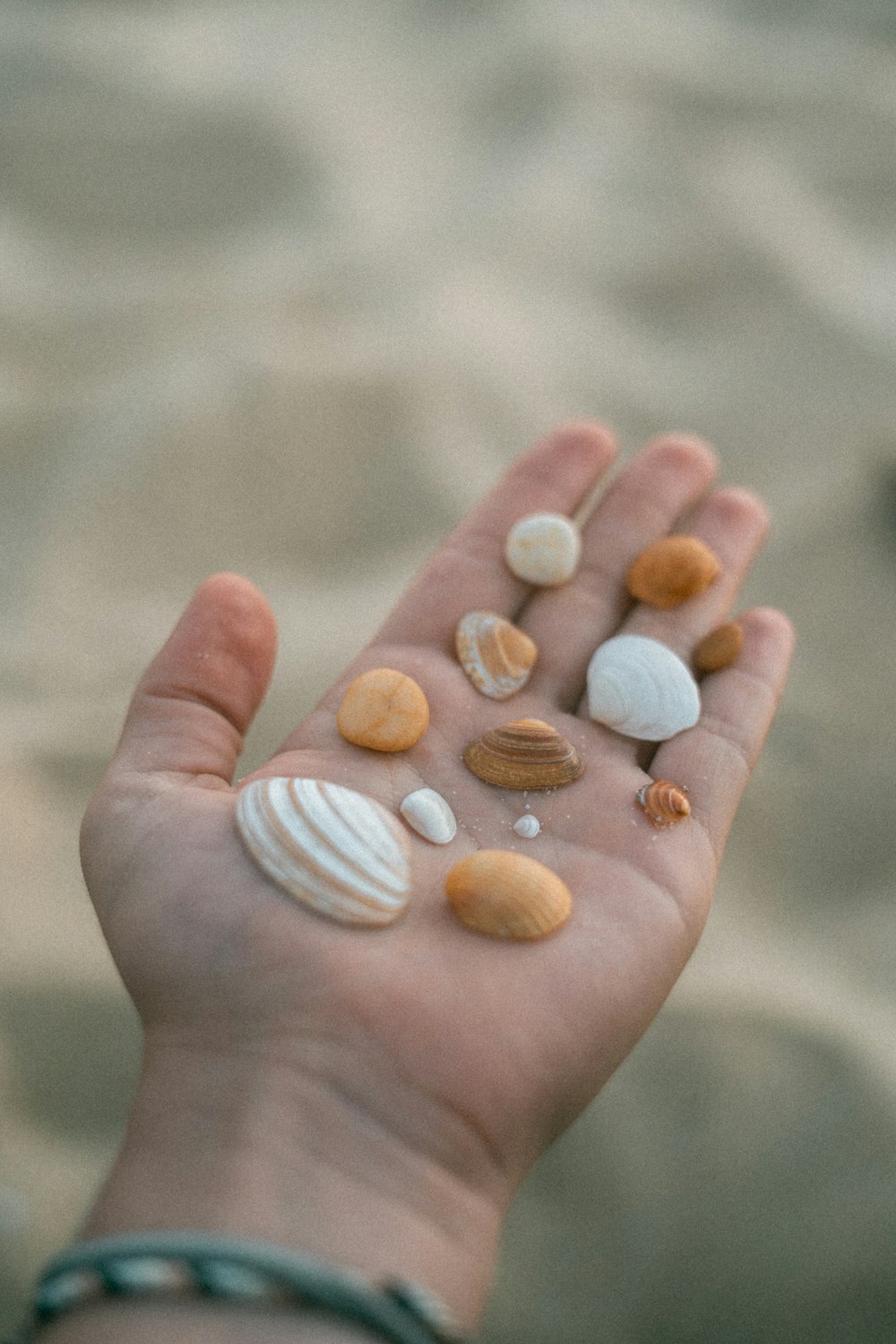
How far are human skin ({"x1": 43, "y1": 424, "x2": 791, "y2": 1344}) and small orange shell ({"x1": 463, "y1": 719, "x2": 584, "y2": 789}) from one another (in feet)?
0.09

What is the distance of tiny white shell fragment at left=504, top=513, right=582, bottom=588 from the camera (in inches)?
82.7

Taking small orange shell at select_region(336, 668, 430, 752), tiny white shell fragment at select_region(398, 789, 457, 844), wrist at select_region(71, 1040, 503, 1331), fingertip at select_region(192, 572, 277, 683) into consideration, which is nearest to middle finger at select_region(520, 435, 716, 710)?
small orange shell at select_region(336, 668, 430, 752)

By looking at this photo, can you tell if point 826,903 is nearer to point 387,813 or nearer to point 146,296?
point 387,813

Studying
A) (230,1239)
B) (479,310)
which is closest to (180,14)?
(479,310)

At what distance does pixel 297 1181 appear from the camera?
1.24 m

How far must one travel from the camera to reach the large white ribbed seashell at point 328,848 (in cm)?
143

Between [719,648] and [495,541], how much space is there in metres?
0.50

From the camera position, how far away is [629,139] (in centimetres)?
341

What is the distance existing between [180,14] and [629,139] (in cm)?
148

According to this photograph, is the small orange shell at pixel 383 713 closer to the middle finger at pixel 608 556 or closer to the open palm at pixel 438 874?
the open palm at pixel 438 874

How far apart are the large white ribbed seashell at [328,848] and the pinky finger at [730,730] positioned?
503 millimetres

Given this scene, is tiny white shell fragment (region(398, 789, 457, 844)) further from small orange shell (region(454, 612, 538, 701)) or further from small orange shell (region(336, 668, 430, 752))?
small orange shell (region(454, 612, 538, 701))

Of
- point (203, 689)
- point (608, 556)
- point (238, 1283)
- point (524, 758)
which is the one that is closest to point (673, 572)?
point (608, 556)

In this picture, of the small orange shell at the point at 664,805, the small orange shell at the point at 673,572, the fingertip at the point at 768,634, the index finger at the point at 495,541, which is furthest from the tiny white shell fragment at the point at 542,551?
the small orange shell at the point at 664,805
